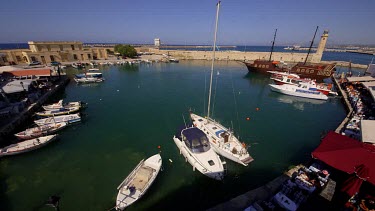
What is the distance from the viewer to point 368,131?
48.4ft

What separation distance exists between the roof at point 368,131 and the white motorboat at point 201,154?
12275 millimetres

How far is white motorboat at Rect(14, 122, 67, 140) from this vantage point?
2072cm

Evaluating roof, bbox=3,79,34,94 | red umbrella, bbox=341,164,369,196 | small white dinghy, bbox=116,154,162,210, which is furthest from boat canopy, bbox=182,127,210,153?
roof, bbox=3,79,34,94

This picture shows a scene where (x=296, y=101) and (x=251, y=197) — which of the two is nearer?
(x=251, y=197)

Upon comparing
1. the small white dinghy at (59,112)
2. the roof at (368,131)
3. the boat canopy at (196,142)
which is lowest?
the small white dinghy at (59,112)

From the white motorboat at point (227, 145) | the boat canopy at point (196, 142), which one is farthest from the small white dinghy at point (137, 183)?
the white motorboat at point (227, 145)

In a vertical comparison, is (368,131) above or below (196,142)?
above

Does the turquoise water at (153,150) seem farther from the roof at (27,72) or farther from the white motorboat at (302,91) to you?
the roof at (27,72)

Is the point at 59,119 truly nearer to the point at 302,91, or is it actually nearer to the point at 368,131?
the point at 368,131

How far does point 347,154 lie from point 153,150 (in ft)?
57.7

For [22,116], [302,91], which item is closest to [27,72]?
[22,116]

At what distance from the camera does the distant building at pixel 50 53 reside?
68.5 m

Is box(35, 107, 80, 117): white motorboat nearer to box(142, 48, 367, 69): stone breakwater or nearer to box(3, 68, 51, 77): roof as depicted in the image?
box(3, 68, 51, 77): roof

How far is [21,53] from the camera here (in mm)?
70562
